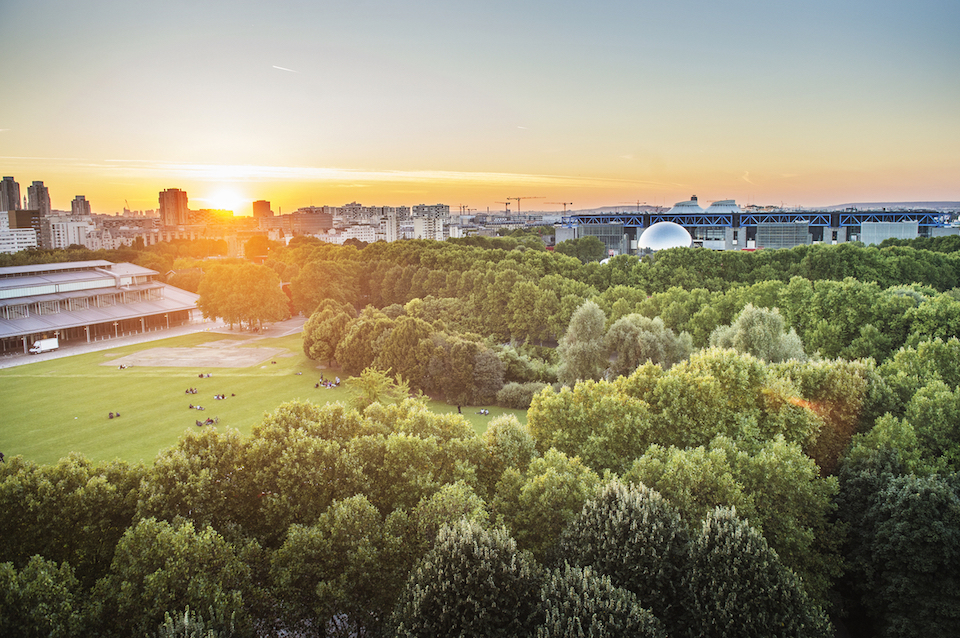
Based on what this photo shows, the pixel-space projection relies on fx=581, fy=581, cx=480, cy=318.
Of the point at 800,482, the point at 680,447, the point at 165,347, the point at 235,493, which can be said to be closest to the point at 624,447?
the point at 680,447

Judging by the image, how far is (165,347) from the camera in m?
71.1

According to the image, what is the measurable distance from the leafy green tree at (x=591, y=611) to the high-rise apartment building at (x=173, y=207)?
653 ft

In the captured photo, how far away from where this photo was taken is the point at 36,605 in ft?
46.5

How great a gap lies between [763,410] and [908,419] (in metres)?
6.27

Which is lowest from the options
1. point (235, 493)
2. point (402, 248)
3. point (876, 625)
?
point (876, 625)

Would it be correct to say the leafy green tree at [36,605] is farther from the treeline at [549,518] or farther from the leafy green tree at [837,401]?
the leafy green tree at [837,401]

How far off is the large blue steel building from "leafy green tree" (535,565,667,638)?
10420 centimetres

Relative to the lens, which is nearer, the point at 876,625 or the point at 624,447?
the point at 876,625

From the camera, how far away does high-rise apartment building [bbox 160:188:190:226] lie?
186 meters

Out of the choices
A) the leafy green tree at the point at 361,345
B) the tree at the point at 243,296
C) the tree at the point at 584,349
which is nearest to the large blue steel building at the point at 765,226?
the tree at the point at 584,349

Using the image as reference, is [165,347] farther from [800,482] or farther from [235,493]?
[800,482]

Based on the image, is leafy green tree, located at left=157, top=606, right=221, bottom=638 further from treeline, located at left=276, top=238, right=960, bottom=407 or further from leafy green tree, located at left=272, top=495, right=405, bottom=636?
treeline, located at left=276, top=238, right=960, bottom=407

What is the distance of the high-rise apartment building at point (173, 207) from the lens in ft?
611

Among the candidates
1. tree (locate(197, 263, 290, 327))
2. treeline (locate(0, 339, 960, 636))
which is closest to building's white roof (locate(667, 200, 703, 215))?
tree (locate(197, 263, 290, 327))
